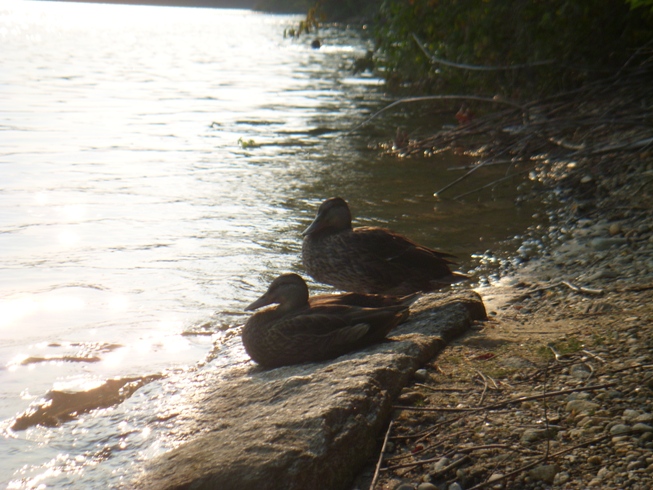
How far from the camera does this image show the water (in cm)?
509

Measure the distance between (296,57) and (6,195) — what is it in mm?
31311

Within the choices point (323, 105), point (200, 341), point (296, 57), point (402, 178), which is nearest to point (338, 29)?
point (296, 57)

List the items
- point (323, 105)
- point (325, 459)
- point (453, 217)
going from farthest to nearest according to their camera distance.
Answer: point (323, 105) < point (453, 217) < point (325, 459)

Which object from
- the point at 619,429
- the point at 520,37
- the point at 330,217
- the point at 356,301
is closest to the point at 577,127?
the point at 520,37

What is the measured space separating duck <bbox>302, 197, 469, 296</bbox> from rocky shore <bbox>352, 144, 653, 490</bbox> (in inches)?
21.7

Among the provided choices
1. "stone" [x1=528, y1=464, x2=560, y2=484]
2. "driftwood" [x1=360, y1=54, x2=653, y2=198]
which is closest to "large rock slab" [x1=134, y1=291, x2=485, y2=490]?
"stone" [x1=528, y1=464, x2=560, y2=484]

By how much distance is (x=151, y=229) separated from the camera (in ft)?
32.2

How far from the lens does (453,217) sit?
9.77 m

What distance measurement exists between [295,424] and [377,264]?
294cm

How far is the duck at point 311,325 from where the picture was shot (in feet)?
16.9

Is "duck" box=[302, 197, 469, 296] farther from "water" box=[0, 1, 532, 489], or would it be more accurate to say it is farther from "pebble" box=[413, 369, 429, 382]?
"pebble" box=[413, 369, 429, 382]

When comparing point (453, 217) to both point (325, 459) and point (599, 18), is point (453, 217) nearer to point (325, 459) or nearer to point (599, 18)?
point (599, 18)

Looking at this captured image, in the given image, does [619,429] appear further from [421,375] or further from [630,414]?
[421,375]

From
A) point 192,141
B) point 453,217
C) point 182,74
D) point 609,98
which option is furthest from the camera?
point 182,74
